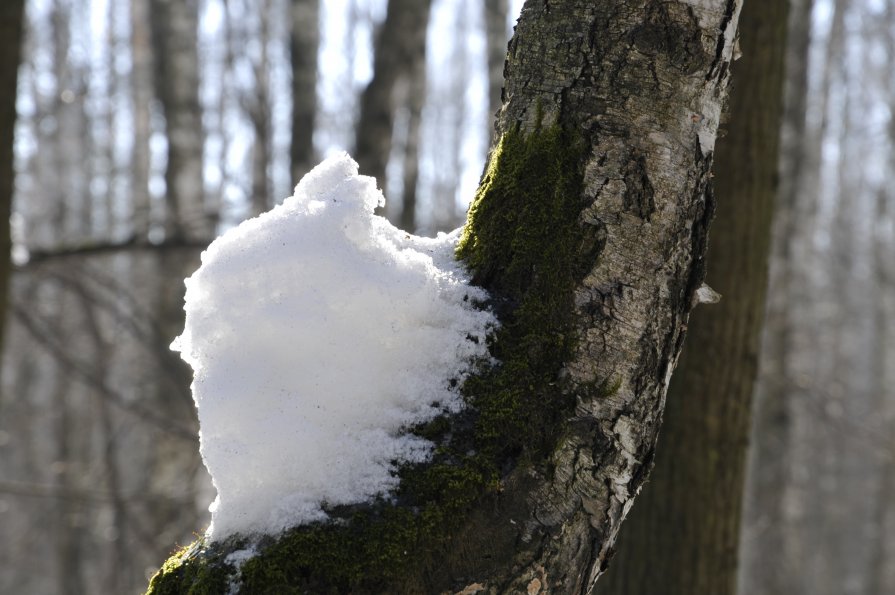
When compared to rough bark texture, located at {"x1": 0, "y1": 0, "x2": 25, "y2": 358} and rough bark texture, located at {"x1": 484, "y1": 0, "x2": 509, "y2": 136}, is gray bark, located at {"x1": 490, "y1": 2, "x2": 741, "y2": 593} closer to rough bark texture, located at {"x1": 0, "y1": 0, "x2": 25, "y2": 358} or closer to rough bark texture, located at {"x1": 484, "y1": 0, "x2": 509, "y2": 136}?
A: rough bark texture, located at {"x1": 0, "y1": 0, "x2": 25, "y2": 358}

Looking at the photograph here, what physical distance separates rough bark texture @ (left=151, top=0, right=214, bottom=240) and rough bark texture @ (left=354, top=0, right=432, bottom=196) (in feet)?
10.5

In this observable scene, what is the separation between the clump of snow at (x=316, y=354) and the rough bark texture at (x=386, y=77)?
3931mm

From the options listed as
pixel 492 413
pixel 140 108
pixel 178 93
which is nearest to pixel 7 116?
pixel 492 413

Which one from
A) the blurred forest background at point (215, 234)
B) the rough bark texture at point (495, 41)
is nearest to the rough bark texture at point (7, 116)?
the blurred forest background at point (215, 234)

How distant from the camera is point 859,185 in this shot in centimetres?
2197

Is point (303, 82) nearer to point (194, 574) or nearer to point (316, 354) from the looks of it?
point (316, 354)

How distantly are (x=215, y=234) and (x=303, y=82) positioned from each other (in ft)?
5.00

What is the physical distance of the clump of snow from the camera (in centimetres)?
116

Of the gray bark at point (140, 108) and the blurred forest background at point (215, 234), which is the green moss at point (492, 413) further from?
the gray bark at point (140, 108)

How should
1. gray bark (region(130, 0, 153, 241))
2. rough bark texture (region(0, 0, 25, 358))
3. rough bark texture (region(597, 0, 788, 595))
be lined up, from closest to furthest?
rough bark texture (region(597, 0, 788, 595)) < rough bark texture (region(0, 0, 25, 358)) < gray bark (region(130, 0, 153, 241))

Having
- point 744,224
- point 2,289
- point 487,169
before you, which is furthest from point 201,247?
point 487,169

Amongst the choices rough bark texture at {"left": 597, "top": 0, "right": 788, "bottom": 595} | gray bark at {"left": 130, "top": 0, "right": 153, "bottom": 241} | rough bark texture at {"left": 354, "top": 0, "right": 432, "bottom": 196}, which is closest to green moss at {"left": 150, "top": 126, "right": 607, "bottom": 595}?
rough bark texture at {"left": 597, "top": 0, "right": 788, "bottom": 595}

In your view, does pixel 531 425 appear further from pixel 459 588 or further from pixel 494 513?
pixel 459 588

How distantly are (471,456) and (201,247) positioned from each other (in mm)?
3980
